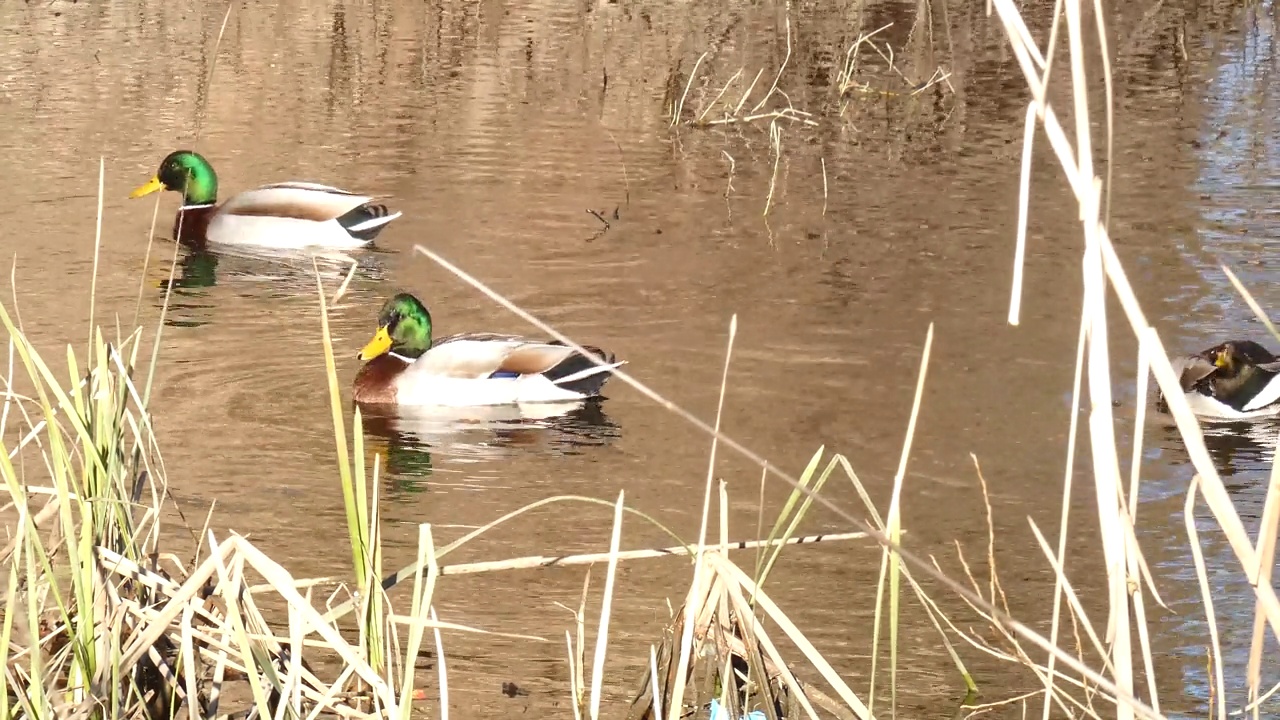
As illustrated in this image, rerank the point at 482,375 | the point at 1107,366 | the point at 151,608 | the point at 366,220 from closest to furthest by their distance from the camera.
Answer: the point at 1107,366 → the point at 151,608 → the point at 482,375 → the point at 366,220

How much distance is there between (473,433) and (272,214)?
3.69m

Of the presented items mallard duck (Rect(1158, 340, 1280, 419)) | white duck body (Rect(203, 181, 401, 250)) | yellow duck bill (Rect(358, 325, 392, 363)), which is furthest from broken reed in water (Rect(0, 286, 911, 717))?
white duck body (Rect(203, 181, 401, 250))

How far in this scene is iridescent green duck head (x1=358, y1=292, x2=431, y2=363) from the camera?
25.8 feet

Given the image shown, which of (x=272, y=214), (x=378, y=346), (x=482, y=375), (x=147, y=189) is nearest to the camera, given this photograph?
(x=482, y=375)

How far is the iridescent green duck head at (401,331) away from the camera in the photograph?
7863mm

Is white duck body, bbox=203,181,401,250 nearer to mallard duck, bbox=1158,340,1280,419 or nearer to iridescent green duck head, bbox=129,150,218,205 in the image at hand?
iridescent green duck head, bbox=129,150,218,205

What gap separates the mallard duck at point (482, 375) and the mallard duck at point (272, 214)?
107 inches

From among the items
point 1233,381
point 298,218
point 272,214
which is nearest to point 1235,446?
point 1233,381

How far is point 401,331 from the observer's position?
7.94m

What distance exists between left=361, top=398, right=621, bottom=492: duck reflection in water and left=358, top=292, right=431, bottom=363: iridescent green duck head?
32 centimetres

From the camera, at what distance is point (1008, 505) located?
20.6ft

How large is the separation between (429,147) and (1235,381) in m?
6.36

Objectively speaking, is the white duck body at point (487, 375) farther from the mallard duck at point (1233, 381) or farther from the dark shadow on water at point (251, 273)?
the mallard duck at point (1233, 381)

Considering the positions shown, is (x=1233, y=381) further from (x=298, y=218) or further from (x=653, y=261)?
(x=298, y=218)
